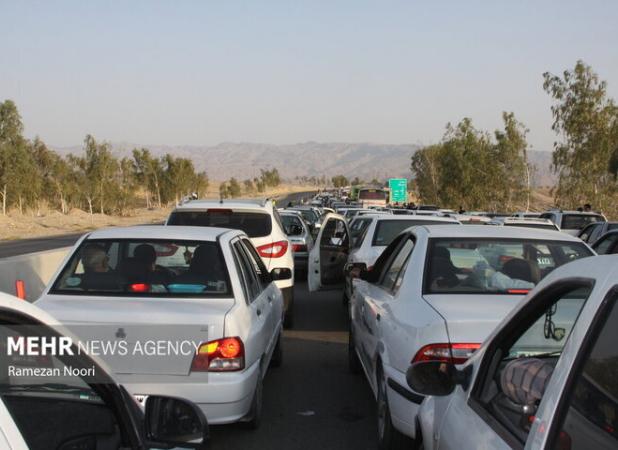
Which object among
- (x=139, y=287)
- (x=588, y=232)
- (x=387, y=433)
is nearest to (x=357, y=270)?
(x=139, y=287)

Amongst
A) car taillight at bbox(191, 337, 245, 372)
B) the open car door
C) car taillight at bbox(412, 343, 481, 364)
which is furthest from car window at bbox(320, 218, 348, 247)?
car taillight at bbox(412, 343, 481, 364)

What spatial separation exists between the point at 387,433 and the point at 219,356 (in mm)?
1240

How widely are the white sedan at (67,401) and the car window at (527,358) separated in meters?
1.16

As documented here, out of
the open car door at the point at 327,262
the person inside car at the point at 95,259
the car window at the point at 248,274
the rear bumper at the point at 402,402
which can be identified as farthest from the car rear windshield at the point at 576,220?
the rear bumper at the point at 402,402

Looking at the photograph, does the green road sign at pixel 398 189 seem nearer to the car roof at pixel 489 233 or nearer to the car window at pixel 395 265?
the car window at pixel 395 265

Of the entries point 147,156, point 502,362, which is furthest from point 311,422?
point 147,156

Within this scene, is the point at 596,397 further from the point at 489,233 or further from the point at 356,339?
the point at 356,339

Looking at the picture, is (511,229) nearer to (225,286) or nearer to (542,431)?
(225,286)

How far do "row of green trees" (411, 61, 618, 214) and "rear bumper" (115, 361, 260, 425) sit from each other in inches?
1166

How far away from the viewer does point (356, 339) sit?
24.1 ft

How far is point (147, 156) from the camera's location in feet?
258

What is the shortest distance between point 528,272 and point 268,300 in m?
2.44

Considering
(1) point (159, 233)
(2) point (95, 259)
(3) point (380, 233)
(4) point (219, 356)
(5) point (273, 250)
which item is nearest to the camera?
(4) point (219, 356)

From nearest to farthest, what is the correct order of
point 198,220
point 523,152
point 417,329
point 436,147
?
point 417,329
point 198,220
point 523,152
point 436,147
